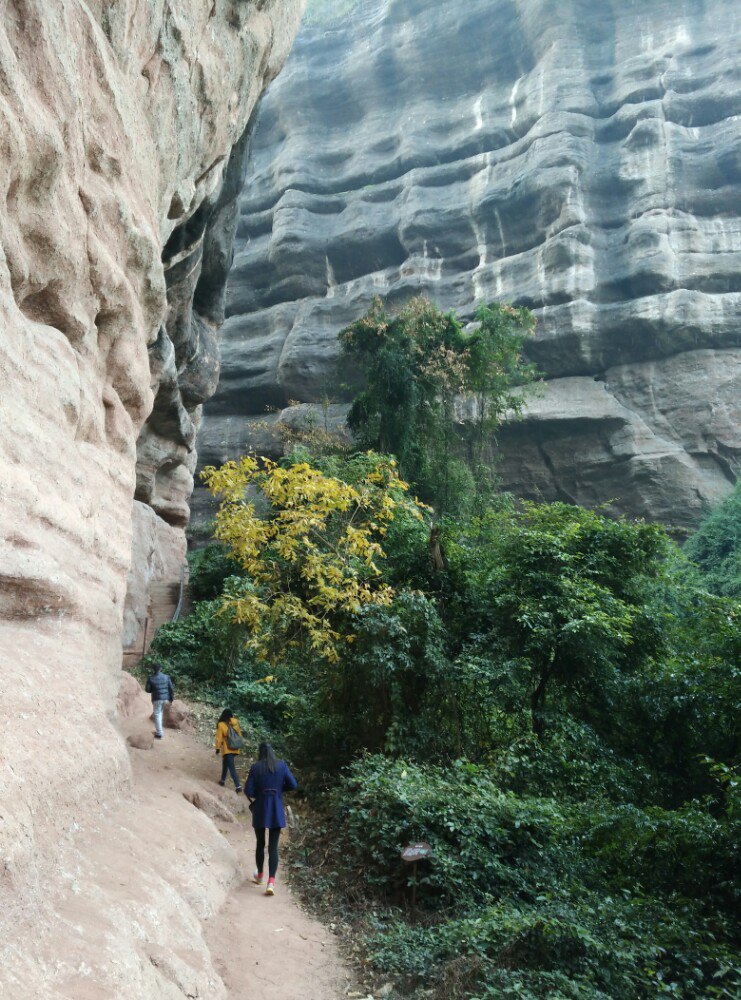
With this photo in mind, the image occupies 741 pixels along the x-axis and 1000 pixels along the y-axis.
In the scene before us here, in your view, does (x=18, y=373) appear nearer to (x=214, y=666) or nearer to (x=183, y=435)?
(x=214, y=666)

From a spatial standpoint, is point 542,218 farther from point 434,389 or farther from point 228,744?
point 228,744

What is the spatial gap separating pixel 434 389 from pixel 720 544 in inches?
387

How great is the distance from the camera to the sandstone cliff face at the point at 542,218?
2712cm

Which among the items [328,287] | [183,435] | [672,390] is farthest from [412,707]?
[328,287]

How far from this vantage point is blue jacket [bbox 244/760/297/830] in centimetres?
626

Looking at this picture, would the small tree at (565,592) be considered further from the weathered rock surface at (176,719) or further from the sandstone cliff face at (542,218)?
the sandstone cliff face at (542,218)

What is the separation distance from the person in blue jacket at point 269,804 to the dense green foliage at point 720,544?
17.4 m

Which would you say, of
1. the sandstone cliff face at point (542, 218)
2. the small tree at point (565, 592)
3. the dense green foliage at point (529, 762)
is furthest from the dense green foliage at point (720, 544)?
the small tree at point (565, 592)

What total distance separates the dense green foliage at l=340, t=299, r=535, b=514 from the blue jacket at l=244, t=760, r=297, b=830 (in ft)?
48.9

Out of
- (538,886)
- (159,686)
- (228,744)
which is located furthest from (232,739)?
(538,886)

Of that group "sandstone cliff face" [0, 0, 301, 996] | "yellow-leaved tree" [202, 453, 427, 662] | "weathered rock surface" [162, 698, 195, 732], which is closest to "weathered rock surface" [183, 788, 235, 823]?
"yellow-leaved tree" [202, 453, 427, 662]

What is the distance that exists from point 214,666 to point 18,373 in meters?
10.8

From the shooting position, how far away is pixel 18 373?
4.84 meters

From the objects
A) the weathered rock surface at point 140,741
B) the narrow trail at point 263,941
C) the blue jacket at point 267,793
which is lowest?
the narrow trail at point 263,941
